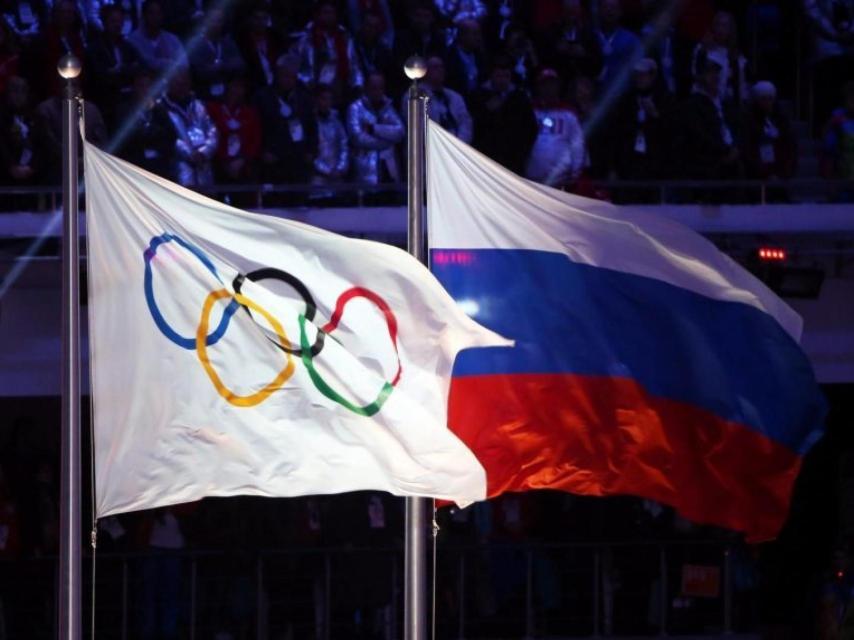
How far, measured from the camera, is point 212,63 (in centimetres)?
1546

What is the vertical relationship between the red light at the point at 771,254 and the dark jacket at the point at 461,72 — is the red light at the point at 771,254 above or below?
below

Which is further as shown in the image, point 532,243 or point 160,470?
point 532,243

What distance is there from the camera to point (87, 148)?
9352 millimetres

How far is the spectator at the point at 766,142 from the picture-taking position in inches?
615

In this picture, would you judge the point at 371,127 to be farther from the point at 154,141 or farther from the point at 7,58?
the point at 7,58

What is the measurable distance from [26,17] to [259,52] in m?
1.93

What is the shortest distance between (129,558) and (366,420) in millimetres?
5839

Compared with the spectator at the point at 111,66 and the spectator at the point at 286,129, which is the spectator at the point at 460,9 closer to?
the spectator at the point at 286,129

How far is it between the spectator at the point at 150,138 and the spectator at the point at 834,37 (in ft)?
19.0

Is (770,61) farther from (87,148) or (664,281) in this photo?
(87,148)

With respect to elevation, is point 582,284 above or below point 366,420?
above

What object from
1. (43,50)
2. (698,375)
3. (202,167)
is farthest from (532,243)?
(43,50)

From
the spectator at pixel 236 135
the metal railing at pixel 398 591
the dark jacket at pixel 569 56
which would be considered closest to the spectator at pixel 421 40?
the dark jacket at pixel 569 56

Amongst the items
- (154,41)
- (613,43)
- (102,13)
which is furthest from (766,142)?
(102,13)
